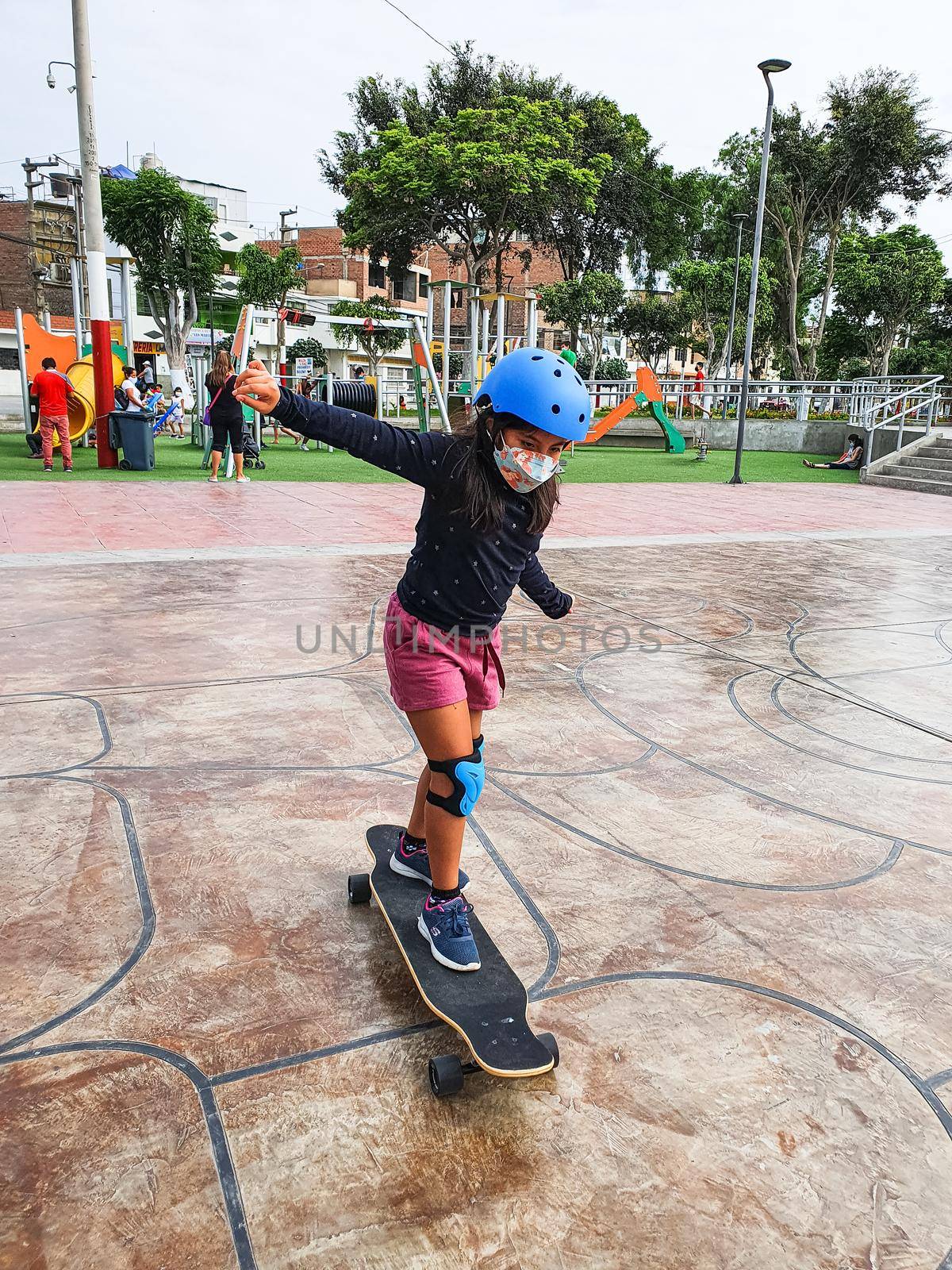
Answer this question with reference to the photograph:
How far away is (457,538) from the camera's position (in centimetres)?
221

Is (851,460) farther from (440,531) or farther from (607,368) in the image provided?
(607,368)


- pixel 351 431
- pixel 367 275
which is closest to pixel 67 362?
pixel 351 431

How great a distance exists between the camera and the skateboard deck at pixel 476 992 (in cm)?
189

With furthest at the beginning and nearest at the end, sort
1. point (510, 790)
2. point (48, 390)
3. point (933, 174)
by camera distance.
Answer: point (933, 174), point (48, 390), point (510, 790)

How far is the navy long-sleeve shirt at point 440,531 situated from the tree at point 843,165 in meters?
37.5

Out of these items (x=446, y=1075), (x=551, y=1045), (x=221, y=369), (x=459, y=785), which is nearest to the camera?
(x=446, y=1075)

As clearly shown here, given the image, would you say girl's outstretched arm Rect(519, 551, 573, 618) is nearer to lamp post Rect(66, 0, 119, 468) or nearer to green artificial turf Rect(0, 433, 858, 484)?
green artificial turf Rect(0, 433, 858, 484)

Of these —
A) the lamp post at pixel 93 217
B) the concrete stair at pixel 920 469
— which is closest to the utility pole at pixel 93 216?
the lamp post at pixel 93 217

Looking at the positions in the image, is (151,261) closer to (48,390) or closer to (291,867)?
(48,390)

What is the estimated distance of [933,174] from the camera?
34.1 metres

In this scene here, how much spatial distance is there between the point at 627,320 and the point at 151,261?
68.6 feet

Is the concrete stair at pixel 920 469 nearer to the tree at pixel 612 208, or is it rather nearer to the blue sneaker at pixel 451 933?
the tree at pixel 612 208

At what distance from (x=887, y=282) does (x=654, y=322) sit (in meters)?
10.0

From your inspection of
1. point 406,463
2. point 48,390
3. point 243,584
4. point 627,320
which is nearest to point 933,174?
point 627,320
